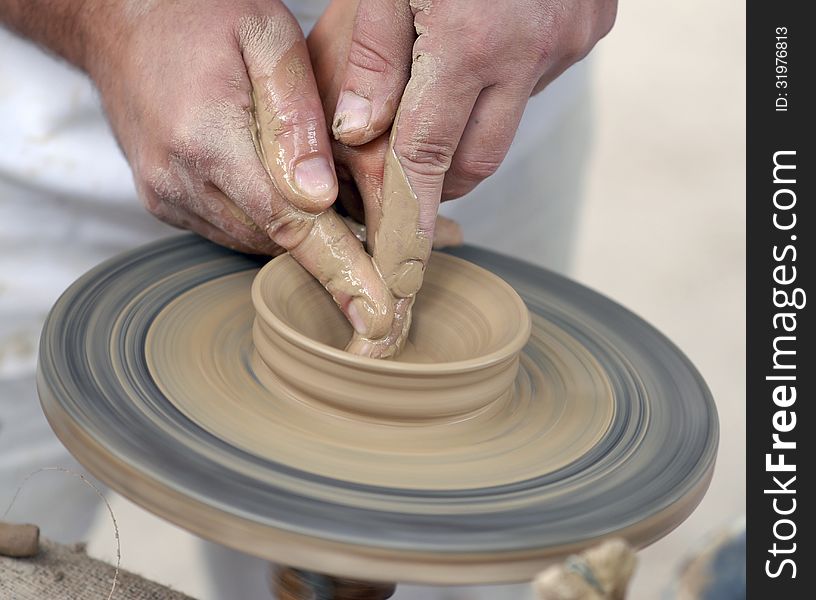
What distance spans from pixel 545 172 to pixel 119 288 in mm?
1106

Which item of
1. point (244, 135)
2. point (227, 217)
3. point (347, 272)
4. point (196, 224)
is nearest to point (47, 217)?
point (196, 224)

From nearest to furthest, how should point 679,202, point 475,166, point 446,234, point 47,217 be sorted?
point 475,166 → point 446,234 → point 47,217 → point 679,202

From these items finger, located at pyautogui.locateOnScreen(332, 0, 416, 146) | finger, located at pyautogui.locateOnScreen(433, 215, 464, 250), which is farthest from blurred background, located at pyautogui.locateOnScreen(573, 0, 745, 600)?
finger, located at pyautogui.locateOnScreen(332, 0, 416, 146)

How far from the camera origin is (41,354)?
3.89 feet

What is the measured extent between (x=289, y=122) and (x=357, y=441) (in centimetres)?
44

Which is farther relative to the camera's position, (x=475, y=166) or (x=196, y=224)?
(x=196, y=224)

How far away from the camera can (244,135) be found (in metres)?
1.29

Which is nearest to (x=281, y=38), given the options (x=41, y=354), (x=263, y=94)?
(x=263, y=94)

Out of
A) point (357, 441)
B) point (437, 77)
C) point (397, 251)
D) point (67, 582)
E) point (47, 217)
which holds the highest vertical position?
point (437, 77)

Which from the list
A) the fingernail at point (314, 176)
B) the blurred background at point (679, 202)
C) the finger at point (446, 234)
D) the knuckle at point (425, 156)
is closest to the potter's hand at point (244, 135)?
the fingernail at point (314, 176)

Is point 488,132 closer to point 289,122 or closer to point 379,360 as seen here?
point 289,122

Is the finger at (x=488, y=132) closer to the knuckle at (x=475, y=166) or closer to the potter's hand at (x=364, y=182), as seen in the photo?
the knuckle at (x=475, y=166)

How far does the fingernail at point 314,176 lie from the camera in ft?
4.15

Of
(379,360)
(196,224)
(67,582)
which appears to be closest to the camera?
(379,360)
